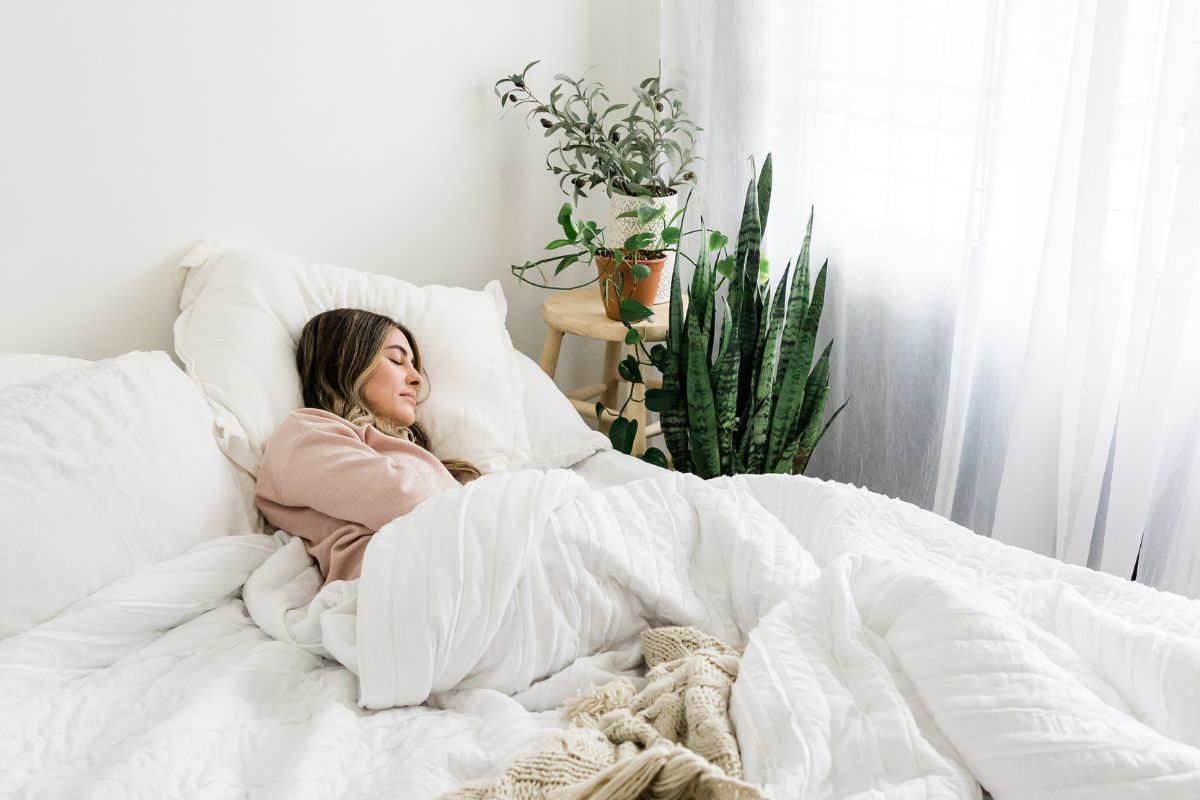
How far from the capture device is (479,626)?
135cm

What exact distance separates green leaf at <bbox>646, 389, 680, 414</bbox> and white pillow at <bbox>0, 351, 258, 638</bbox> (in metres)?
0.91

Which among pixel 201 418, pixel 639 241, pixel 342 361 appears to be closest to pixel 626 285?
pixel 639 241

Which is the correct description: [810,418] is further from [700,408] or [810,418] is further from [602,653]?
[602,653]

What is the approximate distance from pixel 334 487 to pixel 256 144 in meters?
0.77

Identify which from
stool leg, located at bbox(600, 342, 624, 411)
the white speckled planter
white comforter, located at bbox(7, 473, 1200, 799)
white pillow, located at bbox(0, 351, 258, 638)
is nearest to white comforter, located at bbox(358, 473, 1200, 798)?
white comforter, located at bbox(7, 473, 1200, 799)

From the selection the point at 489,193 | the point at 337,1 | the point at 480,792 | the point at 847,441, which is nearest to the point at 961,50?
the point at 847,441

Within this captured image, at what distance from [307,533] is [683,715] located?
75 centimetres

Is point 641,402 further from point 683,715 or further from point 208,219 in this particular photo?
point 683,715

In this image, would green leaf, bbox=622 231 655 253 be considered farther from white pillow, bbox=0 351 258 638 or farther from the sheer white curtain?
white pillow, bbox=0 351 258 638

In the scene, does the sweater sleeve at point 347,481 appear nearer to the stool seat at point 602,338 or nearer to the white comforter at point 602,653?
the white comforter at point 602,653

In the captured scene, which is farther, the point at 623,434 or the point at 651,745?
the point at 623,434

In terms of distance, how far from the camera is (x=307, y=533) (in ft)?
5.44

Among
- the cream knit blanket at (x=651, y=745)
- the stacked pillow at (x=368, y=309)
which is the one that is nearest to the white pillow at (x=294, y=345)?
the stacked pillow at (x=368, y=309)

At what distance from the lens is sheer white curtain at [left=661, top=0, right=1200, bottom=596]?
6.35ft
